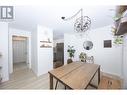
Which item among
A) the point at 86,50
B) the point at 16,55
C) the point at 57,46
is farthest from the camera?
the point at 16,55

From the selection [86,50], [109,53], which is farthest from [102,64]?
[86,50]

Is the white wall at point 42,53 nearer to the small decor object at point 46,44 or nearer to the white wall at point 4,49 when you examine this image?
the small decor object at point 46,44

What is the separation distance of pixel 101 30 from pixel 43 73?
2319 mm

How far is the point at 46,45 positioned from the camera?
327 cm

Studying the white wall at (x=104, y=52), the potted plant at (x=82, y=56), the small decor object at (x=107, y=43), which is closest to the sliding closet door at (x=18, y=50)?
the potted plant at (x=82, y=56)

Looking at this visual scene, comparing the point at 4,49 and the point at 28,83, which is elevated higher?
the point at 4,49

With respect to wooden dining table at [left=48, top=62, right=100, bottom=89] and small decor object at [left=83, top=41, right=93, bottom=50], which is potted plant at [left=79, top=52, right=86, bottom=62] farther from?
wooden dining table at [left=48, top=62, right=100, bottom=89]

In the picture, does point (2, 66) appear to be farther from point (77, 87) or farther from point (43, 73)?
point (77, 87)

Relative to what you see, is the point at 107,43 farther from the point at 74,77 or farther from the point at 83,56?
the point at 74,77

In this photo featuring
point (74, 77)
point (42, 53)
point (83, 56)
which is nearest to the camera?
point (74, 77)

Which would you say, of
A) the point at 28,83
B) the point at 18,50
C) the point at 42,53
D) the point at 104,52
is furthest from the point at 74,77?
the point at 18,50

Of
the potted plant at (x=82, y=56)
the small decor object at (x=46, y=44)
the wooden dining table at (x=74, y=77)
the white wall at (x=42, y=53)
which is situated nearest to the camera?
the wooden dining table at (x=74, y=77)

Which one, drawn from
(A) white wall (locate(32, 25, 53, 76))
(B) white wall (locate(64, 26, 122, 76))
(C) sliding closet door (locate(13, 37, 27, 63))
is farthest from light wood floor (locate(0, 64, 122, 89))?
(C) sliding closet door (locate(13, 37, 27, 63))

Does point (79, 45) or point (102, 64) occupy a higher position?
point (79, 45)
